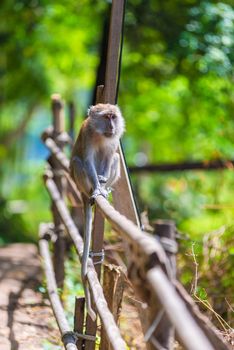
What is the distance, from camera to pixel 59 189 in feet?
23.8

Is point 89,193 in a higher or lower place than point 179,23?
lower

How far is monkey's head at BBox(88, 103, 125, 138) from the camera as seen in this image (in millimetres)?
4598

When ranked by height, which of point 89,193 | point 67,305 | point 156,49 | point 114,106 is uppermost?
point 156,49

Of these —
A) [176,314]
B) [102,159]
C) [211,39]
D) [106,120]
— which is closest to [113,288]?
[102,159]

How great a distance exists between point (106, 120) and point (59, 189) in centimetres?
265

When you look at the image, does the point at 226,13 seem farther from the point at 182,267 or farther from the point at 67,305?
the point at 67,305

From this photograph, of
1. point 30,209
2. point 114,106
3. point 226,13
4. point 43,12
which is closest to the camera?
point 114,106

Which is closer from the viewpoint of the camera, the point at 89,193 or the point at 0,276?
the point at 89,193

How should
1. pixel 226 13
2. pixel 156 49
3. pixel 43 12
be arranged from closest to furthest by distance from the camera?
pixel 226 13
pixel 156 49
pixel 43 12

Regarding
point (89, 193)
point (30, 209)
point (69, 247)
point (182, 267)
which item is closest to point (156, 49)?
point (69, 247)

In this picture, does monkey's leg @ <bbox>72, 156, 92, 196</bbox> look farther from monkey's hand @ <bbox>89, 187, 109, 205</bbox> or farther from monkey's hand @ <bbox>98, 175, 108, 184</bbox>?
monkey's hand @ <bbox>89, 187, 109, 205</bbox>

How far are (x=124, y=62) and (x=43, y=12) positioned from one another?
73.2 inches

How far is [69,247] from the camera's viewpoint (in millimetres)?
8391

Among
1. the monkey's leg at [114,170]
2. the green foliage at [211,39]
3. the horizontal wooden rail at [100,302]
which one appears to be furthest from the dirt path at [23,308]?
the green foliage at [211,39]
